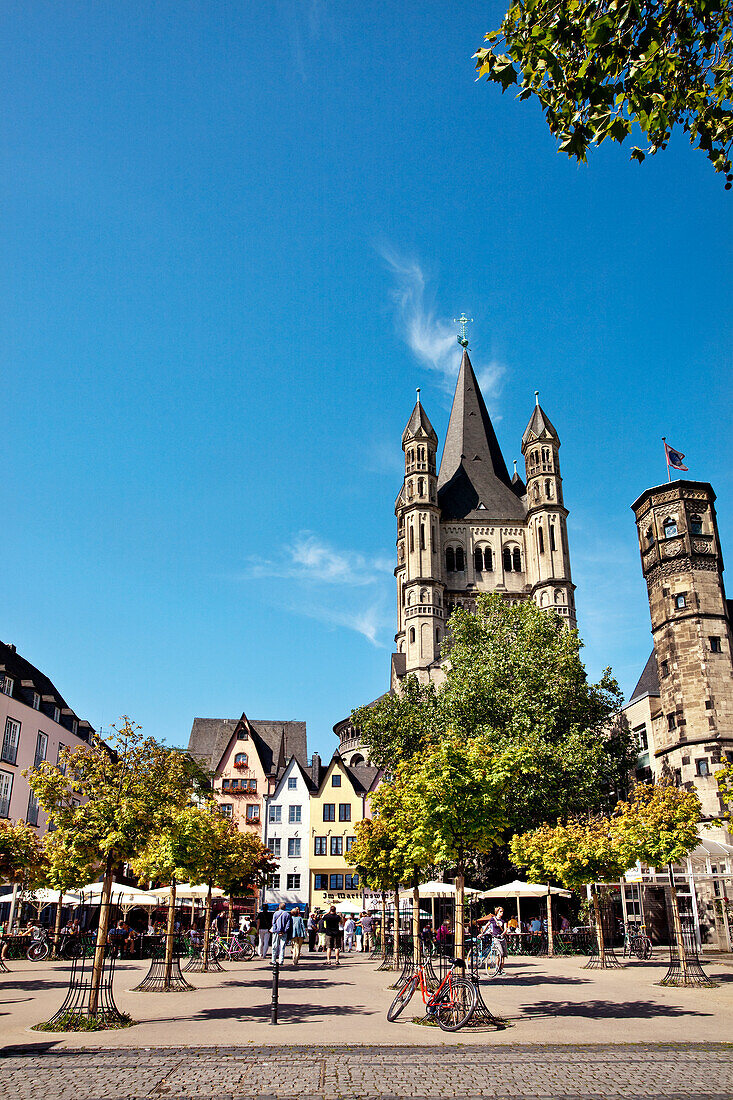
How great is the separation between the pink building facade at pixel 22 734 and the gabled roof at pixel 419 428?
155 feet

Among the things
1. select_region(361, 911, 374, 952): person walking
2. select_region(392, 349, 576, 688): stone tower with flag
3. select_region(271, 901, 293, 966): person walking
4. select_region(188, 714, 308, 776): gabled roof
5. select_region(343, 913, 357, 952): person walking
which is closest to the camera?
select_region(271, 901, 293, 966): person walking

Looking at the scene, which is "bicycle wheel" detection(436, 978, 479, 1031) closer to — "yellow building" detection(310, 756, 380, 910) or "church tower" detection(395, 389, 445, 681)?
"yellow building" detection(310, 756, 380, 910)

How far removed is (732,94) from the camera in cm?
850

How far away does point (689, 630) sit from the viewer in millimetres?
46750

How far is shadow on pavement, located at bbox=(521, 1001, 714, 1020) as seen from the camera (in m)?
15.5

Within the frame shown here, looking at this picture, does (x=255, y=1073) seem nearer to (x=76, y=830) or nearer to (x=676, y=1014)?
(x=76, y=830)

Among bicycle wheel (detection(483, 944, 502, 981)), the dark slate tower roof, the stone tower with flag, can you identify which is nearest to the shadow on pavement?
bicycle wheel (detection(483, 944, 502, 981))

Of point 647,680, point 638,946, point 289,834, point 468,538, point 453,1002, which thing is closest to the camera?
point 453,1002

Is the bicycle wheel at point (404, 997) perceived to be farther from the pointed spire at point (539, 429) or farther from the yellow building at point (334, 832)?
the pointed spire at point (539, 429)

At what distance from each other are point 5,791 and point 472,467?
64218 millimetres

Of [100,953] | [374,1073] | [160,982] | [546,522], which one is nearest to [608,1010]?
[374,1073]

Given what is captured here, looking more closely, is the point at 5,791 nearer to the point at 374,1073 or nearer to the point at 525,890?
the point at 525,890

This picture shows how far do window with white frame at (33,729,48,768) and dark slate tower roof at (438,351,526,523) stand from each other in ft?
165

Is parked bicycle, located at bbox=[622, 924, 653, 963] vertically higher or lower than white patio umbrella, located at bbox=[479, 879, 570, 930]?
lower
